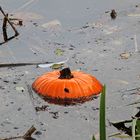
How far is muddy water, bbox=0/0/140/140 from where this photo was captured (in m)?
4.16

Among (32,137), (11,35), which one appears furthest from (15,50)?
(32,137)

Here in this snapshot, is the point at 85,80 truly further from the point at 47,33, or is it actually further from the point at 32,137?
the point at 47,33

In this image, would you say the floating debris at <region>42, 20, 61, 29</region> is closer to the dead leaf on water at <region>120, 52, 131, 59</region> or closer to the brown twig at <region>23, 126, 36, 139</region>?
the dead leaf on water at <region>120, 52, 131, 59</region>

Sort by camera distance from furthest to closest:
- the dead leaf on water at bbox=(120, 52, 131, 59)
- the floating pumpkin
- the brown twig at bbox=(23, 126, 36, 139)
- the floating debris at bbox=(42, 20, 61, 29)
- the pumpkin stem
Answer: the floating debris at bbox=(42, 20, 61, 29) → the dead leaf on water at bbox=(120, 52, 131, 59) → the pumpkin stem → the floating pumpkin → the brown twig at bbox=(23, 126, 36, 139)

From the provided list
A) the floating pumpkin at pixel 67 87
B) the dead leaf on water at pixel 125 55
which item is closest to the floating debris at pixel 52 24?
the dead leaf on water at pixel 125 55

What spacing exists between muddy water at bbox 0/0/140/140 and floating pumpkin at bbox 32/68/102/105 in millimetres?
111

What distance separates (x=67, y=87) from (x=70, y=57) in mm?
844

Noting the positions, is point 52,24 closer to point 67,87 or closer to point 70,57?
point 70,57

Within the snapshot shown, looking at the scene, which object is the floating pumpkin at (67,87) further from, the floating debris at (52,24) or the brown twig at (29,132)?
the floating debris at (52,24)

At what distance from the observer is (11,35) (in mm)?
6031

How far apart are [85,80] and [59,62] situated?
0.65 meters

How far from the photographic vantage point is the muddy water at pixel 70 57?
416 centimetres

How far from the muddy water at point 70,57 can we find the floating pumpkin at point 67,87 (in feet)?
0.36

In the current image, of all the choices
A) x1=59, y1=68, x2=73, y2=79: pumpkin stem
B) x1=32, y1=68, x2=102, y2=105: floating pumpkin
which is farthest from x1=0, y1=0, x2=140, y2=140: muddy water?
x1=59, y1=68, x2=73, y2=79: pumpkin stem
